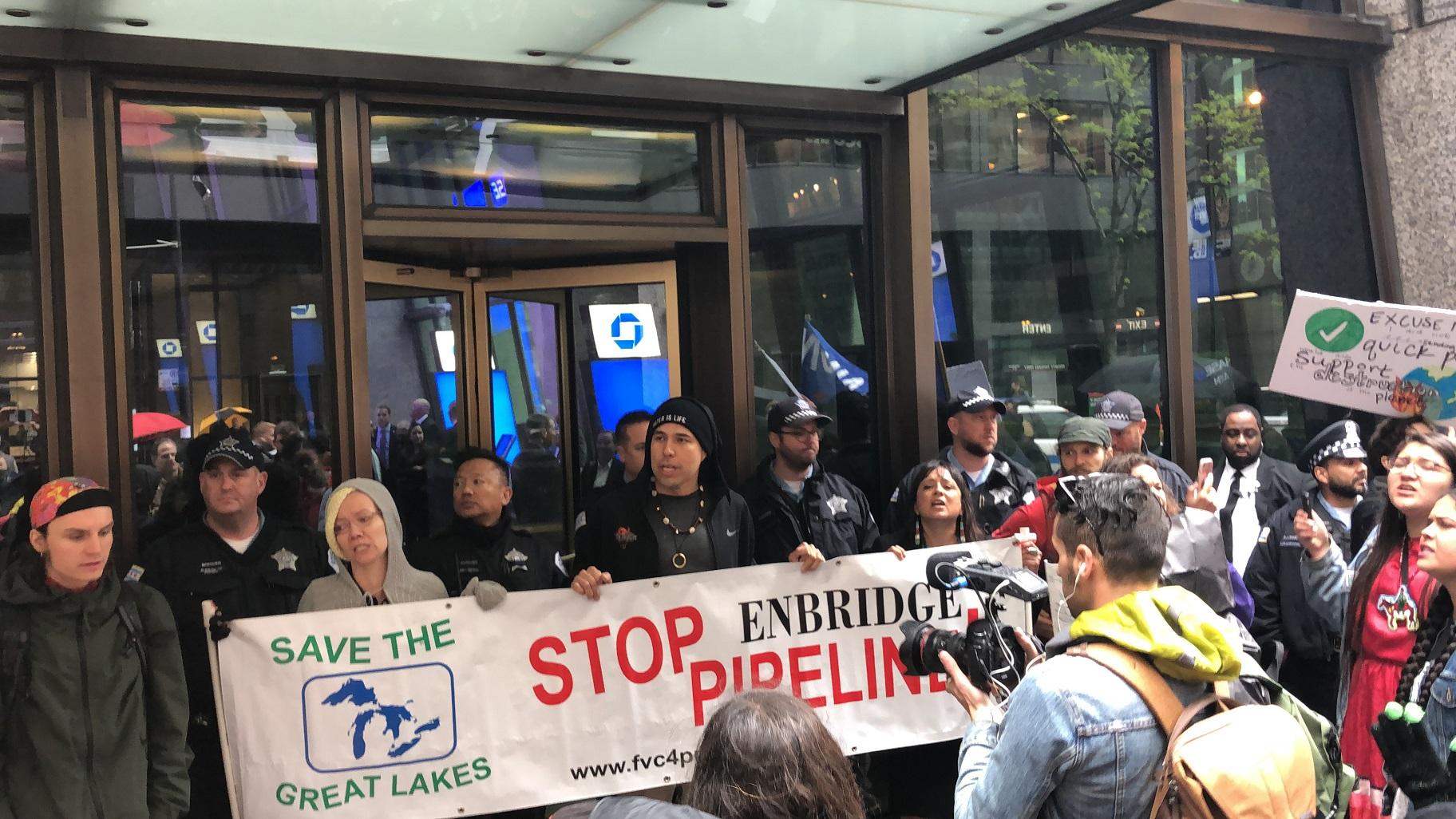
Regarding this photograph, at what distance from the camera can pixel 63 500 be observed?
12.4ft

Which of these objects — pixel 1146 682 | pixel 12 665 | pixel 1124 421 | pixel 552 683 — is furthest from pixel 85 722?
pixel 1124 421

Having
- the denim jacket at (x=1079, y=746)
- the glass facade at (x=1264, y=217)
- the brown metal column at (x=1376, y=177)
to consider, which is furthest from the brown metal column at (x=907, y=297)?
the denim jacket at (x=1079, y=746)

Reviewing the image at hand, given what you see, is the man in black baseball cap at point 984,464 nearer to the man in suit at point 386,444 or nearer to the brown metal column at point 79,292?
the man in suit at point 386,444

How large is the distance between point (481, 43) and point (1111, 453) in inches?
135

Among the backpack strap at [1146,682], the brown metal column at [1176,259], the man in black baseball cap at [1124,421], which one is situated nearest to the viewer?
the backpack strap at [1146,682]

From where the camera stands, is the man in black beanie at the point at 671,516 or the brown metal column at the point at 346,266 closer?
the man in black beanie at the point at 671,516

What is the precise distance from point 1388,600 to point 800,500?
7.54 ft

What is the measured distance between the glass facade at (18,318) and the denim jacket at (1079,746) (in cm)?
376

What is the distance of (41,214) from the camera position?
15.2 ft

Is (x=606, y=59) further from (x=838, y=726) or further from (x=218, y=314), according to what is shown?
(x=838, y=726)

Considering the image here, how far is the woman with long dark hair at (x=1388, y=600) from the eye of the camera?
3.98 metres

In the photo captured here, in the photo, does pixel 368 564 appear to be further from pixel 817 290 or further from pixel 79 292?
→ pixel 817 290

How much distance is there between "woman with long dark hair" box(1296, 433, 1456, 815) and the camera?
3979 mm

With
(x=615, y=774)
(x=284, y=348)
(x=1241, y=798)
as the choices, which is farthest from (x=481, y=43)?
(x=1241, y=798)
